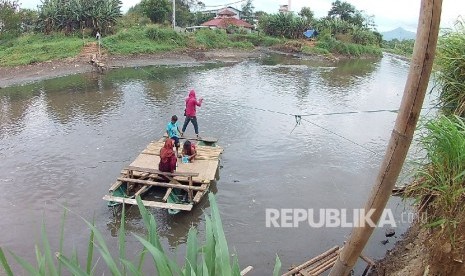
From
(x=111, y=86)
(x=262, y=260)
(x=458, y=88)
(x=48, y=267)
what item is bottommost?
(x=262, y=260)

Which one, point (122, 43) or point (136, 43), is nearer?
point (122, 43)

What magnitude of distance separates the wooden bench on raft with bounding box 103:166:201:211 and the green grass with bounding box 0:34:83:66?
2034 centimetres

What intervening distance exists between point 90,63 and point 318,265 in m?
24.4

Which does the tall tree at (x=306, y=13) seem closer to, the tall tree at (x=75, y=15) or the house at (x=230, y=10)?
the house at (x=230, y=10)

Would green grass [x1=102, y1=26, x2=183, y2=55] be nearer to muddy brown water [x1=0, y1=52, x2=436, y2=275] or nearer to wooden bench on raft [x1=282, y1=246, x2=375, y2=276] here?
muddy brown water [x1=0, y1=52, x2=436, y2=275]

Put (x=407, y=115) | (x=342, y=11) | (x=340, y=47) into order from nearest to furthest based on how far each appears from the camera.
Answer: (x=407, y=115)
(x=340, y=47)
(x=342, y=11)

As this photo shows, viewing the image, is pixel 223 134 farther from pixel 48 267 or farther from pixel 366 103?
pixel 48 267

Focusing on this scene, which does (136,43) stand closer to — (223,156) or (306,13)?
(223,156)

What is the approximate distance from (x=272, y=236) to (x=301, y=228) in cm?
71

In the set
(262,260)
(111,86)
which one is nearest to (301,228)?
(262,260)

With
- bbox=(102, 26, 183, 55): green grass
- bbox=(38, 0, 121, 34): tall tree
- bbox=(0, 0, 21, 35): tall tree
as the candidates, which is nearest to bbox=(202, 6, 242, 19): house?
bbox=(102, 26, 183, 55): green grass

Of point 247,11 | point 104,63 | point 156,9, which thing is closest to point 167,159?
point 104,63

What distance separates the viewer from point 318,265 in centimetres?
591

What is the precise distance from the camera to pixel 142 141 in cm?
1262
